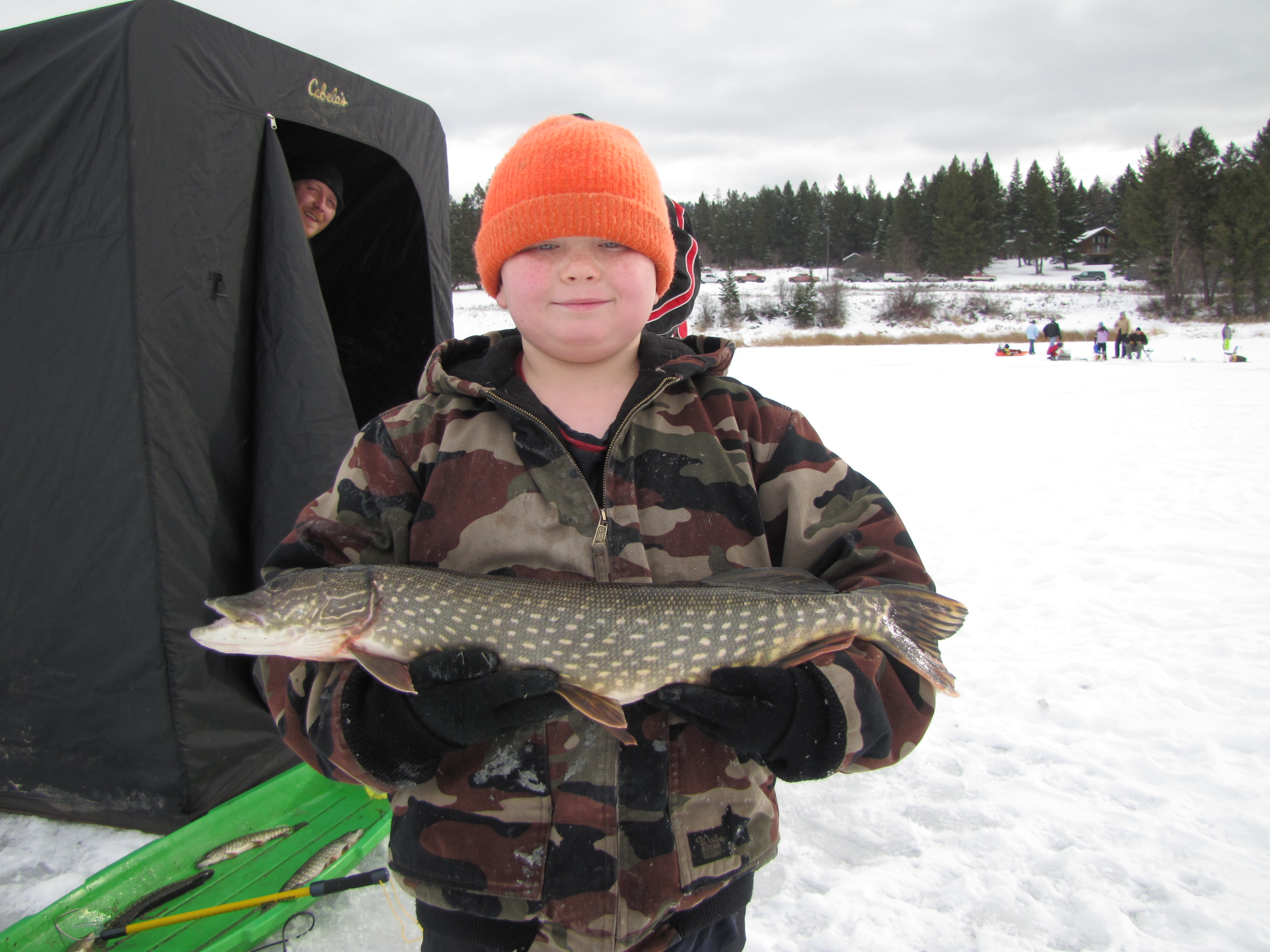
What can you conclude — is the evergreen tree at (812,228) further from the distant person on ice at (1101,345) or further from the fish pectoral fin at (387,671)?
the fish pectoral fin at (387,671)

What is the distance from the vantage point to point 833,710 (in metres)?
1.59

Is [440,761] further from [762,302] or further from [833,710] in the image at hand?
[762,302]

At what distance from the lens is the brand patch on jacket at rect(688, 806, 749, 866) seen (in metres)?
1.59

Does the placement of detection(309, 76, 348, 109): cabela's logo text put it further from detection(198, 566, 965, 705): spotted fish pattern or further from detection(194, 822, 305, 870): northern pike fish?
detection(194, 822, 305, 870): northern pike fish

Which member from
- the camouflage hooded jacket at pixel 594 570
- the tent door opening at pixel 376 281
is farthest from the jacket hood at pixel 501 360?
the tent door opening at pixel 376 281

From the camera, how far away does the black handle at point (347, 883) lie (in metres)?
2.62

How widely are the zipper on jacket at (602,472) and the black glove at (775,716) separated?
0.34 meters

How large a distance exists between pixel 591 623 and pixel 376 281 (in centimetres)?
467

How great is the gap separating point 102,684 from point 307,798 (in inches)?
40.1

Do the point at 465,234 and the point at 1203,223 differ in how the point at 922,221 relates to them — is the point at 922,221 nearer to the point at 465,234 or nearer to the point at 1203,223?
the point at 1203,223

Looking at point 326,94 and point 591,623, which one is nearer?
point 591,623

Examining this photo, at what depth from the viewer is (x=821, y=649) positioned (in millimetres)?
1715

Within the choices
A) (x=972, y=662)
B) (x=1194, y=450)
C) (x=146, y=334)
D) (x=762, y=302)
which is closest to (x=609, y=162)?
(x=146, y=334)

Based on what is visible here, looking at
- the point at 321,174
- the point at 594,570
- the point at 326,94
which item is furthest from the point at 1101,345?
the point at 594,570
